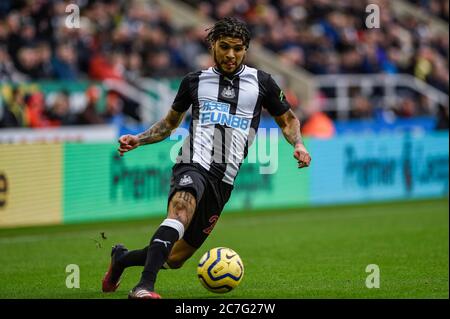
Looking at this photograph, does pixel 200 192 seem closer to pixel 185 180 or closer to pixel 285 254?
pixel 185 180

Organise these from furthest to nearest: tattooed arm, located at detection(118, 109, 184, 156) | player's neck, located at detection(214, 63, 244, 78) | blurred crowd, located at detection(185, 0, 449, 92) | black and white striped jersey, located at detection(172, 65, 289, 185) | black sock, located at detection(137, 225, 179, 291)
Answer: blurred crowd, located at detection(185, 0, 449, 92), tattooed arm, located at detection(118, 109, 184, 156), player's neck, located at detection(214, 63, 244, 78), black and white striped jersey, located at detection(172, 65, 289, 185), black sock, located at detection(137, 225, 179, 291)

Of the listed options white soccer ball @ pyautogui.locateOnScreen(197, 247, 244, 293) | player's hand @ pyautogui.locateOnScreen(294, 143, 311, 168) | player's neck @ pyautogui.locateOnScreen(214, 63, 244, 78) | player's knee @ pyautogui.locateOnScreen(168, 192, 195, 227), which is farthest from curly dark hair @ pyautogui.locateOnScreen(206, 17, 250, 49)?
white soccer ball @ pyautogui.locateOnScreen(197, 247, 244, 293)

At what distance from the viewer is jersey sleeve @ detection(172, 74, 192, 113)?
8109mm

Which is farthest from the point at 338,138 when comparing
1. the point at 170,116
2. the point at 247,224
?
the point at 170,116

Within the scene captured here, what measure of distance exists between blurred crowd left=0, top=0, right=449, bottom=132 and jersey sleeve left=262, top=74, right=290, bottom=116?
10020mm

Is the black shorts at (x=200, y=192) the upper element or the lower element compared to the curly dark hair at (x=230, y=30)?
lower

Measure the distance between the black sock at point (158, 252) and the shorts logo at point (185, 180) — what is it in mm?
400

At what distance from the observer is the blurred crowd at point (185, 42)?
18.8 metres

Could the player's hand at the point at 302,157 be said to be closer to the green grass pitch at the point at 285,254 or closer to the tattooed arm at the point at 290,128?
the tattooed arm at the point at 290,128

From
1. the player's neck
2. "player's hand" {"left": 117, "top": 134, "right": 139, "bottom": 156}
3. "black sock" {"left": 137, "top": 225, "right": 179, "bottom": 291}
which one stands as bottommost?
"black sock" {"left": 137, "top": 225, "right": 179, "bottom": 291}

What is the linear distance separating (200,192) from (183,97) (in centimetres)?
96

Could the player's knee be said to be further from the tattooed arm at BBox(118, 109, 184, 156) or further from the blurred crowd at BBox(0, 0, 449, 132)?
the blurred crowd at BBox(0, 0, 449, 132)

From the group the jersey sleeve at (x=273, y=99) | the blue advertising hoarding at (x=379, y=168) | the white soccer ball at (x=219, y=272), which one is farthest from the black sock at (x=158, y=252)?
the blue advertising hoarding at (x=379, y=168)

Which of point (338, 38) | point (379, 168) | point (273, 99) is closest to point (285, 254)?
point (273, 99)
